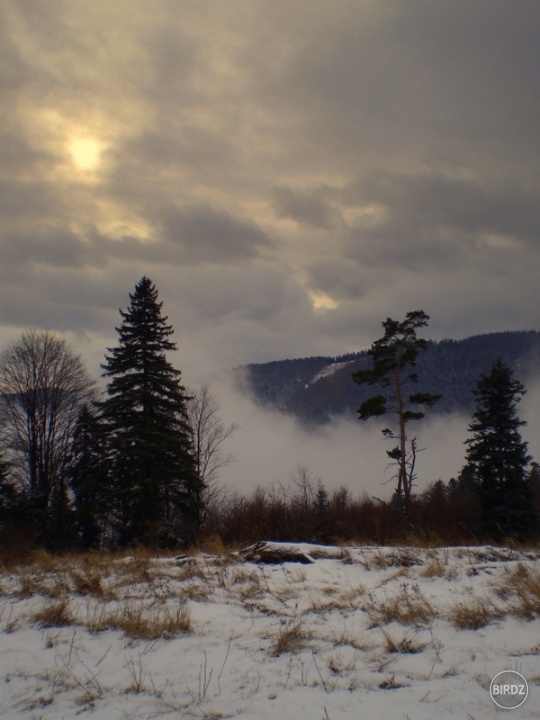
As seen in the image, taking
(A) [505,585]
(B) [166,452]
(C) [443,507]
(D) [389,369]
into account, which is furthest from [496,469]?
(A) [505,585]

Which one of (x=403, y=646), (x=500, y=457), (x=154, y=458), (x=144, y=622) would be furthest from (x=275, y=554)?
(x=500, y=457)

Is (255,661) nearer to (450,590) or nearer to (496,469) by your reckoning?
(450,590)

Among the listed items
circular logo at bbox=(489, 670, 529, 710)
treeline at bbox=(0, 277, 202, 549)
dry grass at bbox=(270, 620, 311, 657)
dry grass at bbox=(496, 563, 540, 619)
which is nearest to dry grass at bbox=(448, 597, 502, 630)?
dry grass at bbox=(496, 563, 540, 619)

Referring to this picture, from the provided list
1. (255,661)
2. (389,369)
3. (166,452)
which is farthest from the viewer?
(389,369)

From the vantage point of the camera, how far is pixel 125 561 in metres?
9.52

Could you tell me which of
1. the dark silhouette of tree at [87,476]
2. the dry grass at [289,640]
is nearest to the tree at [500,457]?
the dark silhouette of tree at [87,476]

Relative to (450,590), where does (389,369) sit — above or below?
above

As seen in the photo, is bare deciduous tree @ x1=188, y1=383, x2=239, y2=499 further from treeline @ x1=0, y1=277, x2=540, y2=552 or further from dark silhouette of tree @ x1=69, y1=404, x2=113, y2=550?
dark silhouette of tree @ x1=69, y1=404, x2=113, y2=550

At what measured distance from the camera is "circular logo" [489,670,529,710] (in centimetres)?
334

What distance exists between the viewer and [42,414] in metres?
27.5

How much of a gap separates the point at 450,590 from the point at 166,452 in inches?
663

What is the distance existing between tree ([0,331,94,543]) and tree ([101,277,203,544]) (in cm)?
769

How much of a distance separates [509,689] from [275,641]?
231 centimetres

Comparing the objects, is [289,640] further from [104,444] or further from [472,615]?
[104,444]
